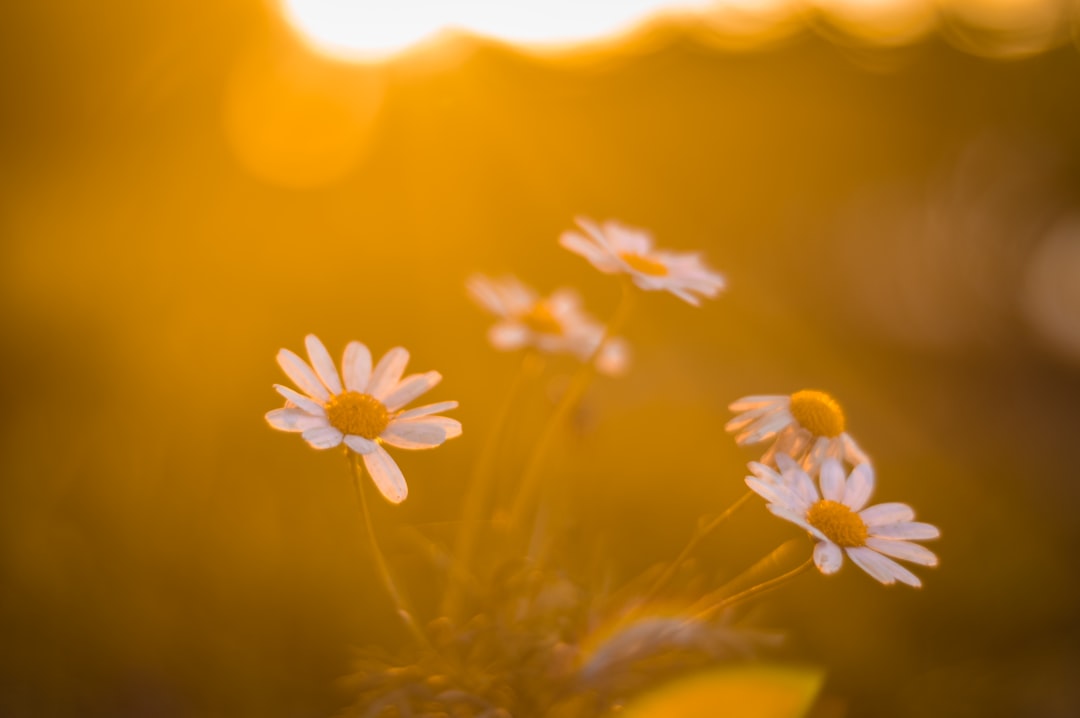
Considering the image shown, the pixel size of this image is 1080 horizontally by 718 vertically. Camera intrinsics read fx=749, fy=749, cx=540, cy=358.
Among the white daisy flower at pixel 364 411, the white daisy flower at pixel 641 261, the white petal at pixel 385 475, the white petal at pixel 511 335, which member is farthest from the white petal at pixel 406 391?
the white petal at pixel 511 335

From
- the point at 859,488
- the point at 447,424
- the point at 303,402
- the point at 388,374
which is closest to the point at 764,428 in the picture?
the point at 859,488

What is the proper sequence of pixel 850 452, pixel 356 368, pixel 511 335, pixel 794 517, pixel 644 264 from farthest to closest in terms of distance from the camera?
1. pixel 511 335
2. pixel 644 264
3. pixel 850 452
4. pixel 356 368
5. pixel 794 517

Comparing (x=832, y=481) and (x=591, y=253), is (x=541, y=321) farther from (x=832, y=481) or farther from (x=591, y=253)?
(x=832, y=481)

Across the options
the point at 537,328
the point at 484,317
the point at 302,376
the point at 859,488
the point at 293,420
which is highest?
the point at 484,317

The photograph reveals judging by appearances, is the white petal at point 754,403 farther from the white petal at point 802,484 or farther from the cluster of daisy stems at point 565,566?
the white petal at point 802,484

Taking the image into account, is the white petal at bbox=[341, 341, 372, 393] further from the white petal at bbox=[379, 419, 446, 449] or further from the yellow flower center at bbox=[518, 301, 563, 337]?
the yellow flower center at bbox=[518, 301, 563, 337]
